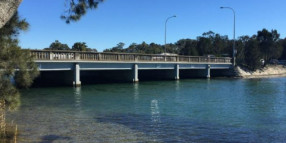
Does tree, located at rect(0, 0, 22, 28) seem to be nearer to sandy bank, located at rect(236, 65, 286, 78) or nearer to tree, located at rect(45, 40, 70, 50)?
sandy bank, located at rect(236, 65, 286, 78)

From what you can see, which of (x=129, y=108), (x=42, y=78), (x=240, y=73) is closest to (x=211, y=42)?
(x=240, y=73)

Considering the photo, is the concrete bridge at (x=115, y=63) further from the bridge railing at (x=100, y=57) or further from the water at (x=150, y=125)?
the water at (x=150, y=125)

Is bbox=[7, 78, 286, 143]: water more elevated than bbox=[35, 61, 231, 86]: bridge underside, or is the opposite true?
bbox=[35, 61, 231, 86]: bridge underside

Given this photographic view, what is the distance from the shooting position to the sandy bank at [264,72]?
A: 8197 centimetres

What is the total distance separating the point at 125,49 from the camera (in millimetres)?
154000

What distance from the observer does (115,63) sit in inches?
1946

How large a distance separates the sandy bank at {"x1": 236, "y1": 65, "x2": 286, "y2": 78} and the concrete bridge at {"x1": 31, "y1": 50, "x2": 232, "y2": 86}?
9.01 m

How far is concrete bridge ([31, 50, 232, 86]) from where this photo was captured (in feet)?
129

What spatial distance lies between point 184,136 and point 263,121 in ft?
21.4

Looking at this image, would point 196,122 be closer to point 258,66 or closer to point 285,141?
point 285,141

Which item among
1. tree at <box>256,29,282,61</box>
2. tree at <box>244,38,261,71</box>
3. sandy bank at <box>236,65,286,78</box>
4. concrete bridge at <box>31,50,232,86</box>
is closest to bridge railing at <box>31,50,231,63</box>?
concrete bridge at <box>31,50,232,86</box>

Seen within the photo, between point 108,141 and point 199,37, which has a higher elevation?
A: point 199,37

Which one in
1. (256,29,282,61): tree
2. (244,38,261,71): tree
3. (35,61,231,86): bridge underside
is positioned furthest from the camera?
(256,29,282,61): tree

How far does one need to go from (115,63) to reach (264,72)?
60.0 m
